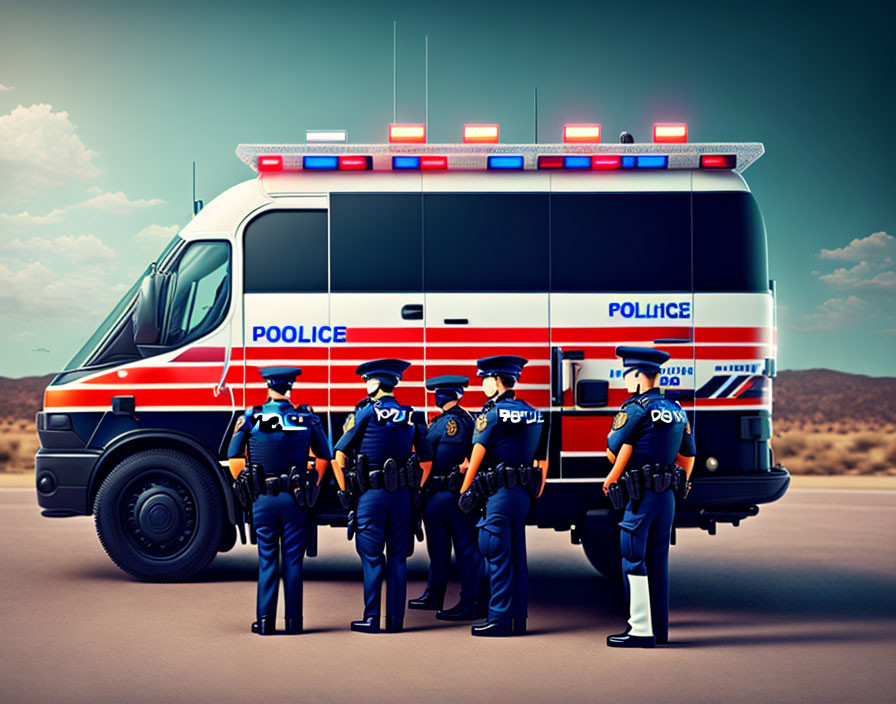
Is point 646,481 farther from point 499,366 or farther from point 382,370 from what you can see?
point 382,370

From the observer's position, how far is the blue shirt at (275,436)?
6578 mm

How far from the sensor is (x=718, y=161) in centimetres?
809

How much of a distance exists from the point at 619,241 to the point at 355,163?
2.24 metres

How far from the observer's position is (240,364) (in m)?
8.05

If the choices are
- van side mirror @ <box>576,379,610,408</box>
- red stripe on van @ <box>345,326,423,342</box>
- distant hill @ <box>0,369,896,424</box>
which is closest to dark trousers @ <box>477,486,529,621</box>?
van side mirror @ <box>576,379,610,408</box>

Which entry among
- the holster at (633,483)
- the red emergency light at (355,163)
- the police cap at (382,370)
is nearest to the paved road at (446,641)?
the holster at (633,483)

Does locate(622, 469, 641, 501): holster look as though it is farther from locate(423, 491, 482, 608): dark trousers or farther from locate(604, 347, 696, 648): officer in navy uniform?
locate(423, 491, 482, 608): dark trousers

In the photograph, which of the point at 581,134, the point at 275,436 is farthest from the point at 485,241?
the point at 275,436

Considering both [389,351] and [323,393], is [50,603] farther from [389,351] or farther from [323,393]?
[389,351]

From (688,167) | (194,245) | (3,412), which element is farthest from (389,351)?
(3,412)

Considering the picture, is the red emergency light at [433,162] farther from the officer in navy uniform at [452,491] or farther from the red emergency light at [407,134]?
the officer in navy uniform at [452,491]

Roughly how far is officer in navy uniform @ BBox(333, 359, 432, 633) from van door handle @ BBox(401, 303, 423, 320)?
46.4 inches

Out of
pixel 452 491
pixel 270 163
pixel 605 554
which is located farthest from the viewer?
pixel 605 554

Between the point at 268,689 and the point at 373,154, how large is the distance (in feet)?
14.4
